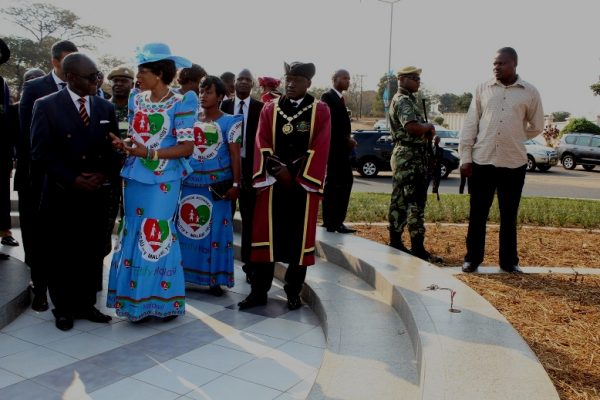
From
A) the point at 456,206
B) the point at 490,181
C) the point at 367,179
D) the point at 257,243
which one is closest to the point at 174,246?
the point at 257,243

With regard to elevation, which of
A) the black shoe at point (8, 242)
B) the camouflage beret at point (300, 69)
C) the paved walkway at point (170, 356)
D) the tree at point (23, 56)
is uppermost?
the tree at point (23, 56)

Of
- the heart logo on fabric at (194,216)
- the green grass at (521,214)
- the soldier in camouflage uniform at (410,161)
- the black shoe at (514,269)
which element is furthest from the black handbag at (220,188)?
the green grass at (521,214)

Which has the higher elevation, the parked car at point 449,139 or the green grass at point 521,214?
the parked car at point 449,139

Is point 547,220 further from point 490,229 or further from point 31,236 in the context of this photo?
point 31,236

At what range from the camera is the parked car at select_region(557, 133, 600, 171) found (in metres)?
25.7

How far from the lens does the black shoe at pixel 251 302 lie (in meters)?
4.77

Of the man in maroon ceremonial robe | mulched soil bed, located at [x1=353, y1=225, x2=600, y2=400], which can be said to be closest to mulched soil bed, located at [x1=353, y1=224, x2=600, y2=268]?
mulched soil bed, located at [x1=353, y1=225, x2=600, y2=400]

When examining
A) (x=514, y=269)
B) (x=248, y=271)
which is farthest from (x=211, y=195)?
(x=514, y=269)

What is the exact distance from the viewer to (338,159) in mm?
7047

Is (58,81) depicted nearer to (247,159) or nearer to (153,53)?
(153,53)

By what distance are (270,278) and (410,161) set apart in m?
2.09

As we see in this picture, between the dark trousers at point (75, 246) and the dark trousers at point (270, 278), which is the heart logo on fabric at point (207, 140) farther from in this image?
the dark trousers at point (270, 278)

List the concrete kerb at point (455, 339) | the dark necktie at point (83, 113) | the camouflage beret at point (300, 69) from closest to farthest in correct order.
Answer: the concrete kerb at point (455, 339), the dark necktie at point (83, 113), the camouflage beret at point (300, 69)

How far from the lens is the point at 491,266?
5691 mm
